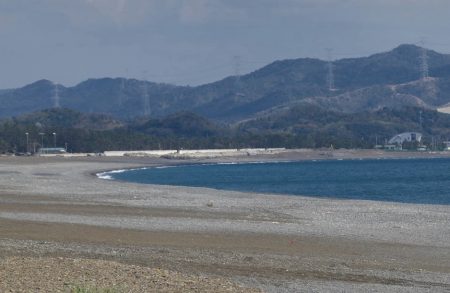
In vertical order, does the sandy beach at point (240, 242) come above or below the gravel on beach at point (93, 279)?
below

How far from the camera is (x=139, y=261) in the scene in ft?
62.3

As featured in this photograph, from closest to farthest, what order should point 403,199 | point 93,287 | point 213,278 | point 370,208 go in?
point 93,287
point 213,278
point 370,208
point 403,199

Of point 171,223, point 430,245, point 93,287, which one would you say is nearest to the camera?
point 93,287

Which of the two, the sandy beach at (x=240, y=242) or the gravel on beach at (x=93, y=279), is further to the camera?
the sandy beach at (x=240, y=242)

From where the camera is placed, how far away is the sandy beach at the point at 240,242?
57.6 ft

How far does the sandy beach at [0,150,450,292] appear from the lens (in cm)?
1755

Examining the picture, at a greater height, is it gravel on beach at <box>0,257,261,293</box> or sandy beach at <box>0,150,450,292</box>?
gravel on beach at <box>0,257,261,293</box>

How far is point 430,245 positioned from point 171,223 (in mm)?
7907

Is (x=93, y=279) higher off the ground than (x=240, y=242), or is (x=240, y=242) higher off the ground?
(x=93, y=279)

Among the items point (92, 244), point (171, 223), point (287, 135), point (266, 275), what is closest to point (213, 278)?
point (266, 275)

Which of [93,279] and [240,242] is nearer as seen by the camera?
[93,279]

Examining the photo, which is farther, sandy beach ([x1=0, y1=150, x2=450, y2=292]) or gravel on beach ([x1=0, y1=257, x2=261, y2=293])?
sandy beach ([x1=0, y1=150, x2=450, y2=292])

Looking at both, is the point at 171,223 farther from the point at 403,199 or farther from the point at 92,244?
the point at 403,199

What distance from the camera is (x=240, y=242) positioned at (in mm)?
24047
